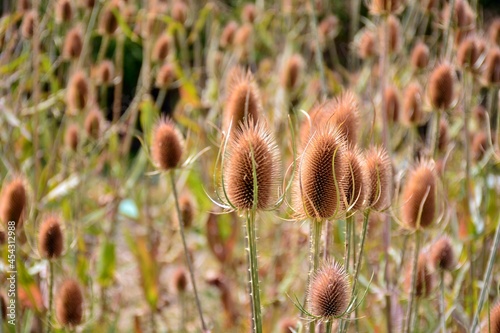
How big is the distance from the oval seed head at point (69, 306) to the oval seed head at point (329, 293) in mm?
546

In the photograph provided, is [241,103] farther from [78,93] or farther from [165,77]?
[165,77]

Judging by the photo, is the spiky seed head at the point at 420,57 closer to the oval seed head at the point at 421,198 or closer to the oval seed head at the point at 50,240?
the oval seed head at the point at 421,198

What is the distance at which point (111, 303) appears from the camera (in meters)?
2.53

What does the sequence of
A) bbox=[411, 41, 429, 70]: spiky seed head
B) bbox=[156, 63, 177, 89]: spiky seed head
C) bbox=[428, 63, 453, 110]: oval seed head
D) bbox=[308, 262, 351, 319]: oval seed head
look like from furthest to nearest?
1. bbox=[156, 63, 177, 89]: spiky seed head
2. bbox=[411, 41, 429, 70]: spiky seed head
3. bbox=[428, 63, 453, 110]: oval seed head
4. bbox=[308, 262, 351, 319]: oval seed head

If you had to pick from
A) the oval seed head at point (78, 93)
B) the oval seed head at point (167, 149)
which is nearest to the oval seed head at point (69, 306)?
the oval seed head at point (167, 149)

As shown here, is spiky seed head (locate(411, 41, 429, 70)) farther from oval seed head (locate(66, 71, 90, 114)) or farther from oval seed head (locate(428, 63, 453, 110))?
oval seed head (locate(66, 71, 90, 114))

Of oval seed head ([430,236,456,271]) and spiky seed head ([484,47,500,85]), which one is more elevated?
spiky seed head ([484,47,500,85])

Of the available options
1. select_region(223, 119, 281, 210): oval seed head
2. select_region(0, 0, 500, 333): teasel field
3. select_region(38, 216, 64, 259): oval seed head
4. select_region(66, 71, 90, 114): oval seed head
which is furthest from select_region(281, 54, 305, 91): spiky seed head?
select_region(223, 119, 281, 210): oval seed head

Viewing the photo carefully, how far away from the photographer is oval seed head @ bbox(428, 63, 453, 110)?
4.58 ft

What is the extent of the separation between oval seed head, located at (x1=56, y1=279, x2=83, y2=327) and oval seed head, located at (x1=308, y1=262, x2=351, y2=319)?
55 cm

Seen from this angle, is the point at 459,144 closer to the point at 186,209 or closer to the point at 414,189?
the point at 186,209

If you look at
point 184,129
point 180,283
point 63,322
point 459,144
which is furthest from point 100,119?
point 459,144

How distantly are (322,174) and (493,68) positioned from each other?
2.51ft

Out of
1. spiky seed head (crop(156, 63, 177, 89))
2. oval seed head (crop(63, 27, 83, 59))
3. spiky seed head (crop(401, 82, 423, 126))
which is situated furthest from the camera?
spiky seed head (crop(156, 63, 177, 89))
